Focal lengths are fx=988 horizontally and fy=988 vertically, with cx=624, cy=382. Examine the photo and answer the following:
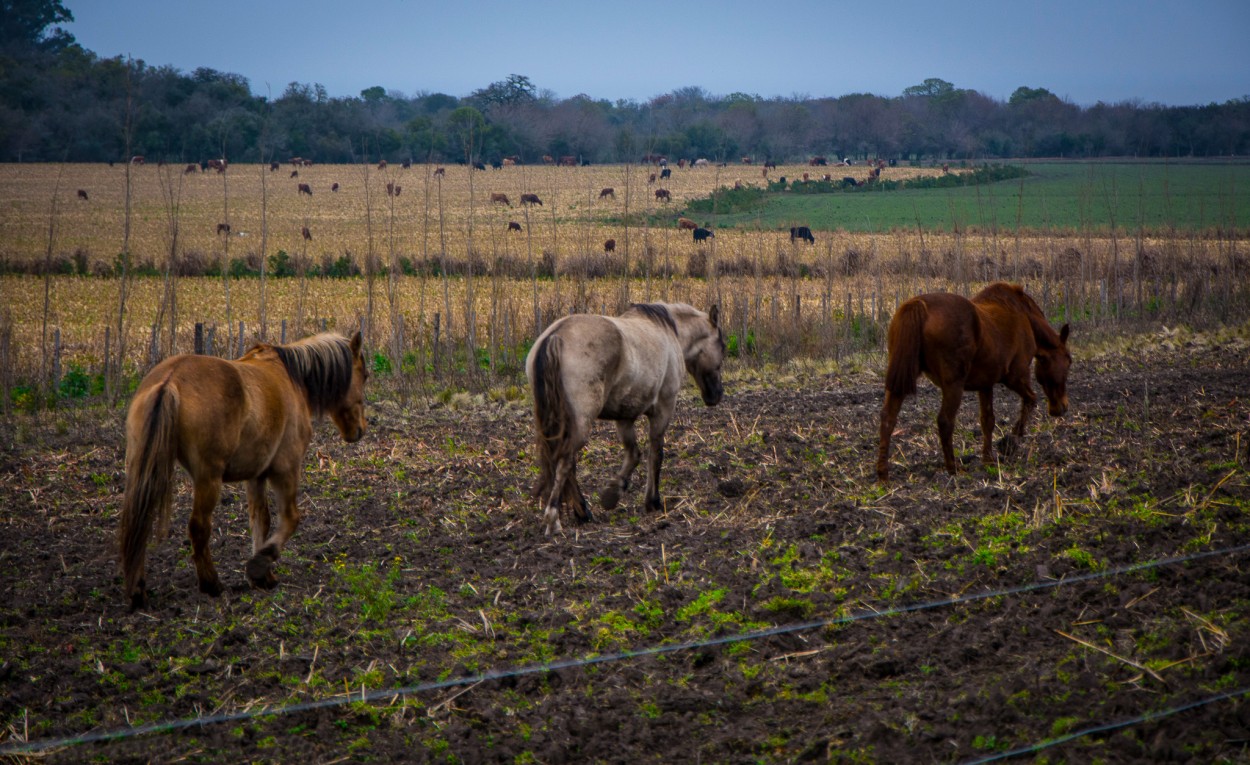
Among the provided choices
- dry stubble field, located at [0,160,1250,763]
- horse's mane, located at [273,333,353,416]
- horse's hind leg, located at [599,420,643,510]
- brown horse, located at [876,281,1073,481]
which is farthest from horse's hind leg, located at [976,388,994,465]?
horse's mane, located at [273,333,353,416]

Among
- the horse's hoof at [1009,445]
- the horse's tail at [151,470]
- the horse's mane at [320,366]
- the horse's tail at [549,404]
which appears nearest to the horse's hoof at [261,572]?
the horse's tail at [151,470]

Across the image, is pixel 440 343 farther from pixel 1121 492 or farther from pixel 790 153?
pixel 790 153

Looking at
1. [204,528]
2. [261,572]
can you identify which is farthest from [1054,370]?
[204,528]

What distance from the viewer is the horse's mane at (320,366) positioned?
22.0ft

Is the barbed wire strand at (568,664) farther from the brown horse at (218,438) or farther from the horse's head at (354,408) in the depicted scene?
the horse's head at (354,408)

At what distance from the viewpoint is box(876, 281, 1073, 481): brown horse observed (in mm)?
7832

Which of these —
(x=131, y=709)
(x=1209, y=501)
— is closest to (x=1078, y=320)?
(x=1209, y=501)

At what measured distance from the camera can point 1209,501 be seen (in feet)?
19.8

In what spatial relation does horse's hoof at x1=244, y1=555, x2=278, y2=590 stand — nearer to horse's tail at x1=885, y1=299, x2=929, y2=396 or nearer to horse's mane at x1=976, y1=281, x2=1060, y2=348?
horse's tail at x1=885, y1=299, x2=929, y2=396

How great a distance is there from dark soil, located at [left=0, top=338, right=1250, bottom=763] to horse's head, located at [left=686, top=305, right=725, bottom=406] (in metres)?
0.65

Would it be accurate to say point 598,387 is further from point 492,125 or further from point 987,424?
point 492,125

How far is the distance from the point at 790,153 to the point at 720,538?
67513 mm

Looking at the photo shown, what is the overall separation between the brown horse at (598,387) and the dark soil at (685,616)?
311mm

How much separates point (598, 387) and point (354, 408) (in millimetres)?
1829
